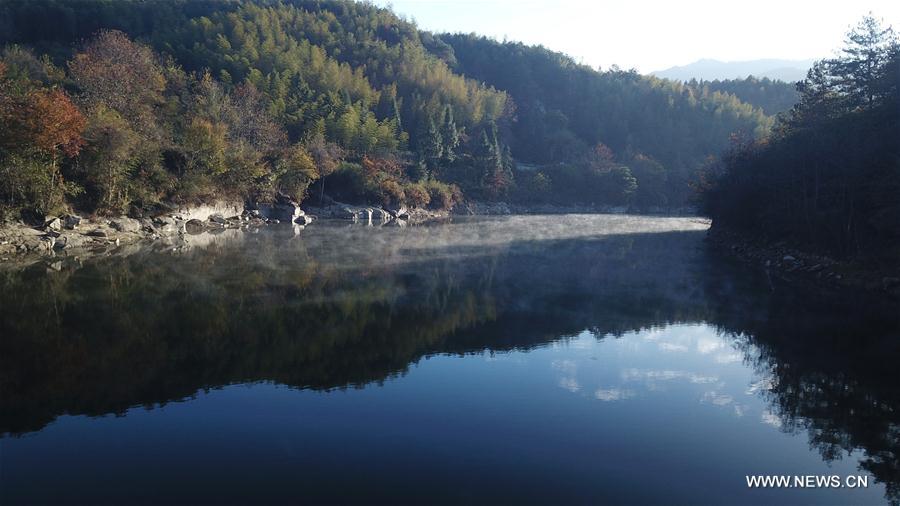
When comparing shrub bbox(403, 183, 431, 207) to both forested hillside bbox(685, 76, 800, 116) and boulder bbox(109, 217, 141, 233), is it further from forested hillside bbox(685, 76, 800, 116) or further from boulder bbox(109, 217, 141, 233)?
forested hillside bbox(685, 76, 800, 116)

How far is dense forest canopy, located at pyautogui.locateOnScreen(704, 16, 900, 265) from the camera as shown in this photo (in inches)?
725

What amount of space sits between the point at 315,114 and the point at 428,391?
53.5 metres

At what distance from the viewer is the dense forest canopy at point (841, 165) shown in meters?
18.4

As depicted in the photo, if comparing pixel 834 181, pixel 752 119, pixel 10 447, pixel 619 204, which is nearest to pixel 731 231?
pixel 834 181

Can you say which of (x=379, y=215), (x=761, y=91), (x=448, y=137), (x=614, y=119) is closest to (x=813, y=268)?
(x=379, y=215)

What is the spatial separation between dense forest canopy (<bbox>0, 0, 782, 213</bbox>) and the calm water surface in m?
10.4

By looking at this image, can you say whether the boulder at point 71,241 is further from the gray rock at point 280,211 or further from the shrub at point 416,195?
the shrub at point 416,195

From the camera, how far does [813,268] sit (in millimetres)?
20828

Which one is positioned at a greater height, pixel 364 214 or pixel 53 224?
pixel 53 224

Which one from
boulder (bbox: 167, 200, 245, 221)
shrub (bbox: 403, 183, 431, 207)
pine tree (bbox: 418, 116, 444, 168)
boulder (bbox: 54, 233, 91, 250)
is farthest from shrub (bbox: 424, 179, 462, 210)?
boulder (bbox: 54, 233, 91, 250)

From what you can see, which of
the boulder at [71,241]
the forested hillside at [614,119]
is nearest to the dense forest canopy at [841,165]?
the boulder at [71,241]

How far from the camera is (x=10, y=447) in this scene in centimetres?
655

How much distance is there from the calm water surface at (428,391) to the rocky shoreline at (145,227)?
4.59 metres

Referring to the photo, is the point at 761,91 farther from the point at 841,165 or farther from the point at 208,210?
the point at 208,210
